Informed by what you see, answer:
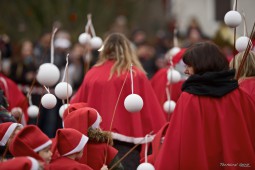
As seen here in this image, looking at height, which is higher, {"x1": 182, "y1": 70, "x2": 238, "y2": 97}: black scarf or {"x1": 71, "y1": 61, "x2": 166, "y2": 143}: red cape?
{"x1": 182, "y1": 70, "x2": 238, "y2": 97}: black scarf

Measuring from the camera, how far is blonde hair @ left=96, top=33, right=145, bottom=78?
8477mm

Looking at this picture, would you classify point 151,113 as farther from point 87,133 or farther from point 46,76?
point 46,76

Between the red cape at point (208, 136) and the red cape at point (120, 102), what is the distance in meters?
2.06

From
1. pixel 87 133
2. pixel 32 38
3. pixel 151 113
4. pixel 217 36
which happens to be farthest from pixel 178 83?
pixel 32 38

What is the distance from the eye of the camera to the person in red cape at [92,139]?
658cm

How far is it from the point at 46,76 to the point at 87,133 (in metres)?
0.84

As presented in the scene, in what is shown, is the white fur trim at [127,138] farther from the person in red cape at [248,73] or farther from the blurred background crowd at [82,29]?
the blurred background crowd at [82,29]

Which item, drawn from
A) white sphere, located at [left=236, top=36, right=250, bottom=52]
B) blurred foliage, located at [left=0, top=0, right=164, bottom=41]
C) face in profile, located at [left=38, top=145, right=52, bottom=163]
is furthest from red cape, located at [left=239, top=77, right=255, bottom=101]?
blurred foliage, located at [left=0, top=0, right=164, bottom=41]

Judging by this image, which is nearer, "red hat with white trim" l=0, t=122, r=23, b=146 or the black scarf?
the black scarf

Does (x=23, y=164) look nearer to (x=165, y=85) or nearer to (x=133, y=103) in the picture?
(x=133, y=103)

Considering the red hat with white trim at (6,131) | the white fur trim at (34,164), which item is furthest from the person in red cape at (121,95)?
the white fur trim at (34,164)

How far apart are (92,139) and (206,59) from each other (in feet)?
4.36

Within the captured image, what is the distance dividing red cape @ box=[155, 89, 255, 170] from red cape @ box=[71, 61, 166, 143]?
206cm

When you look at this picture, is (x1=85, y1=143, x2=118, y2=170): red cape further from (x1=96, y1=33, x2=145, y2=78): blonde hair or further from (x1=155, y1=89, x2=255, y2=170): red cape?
(x1=96, y1=33, x2=145, y2=78): blonde hair
